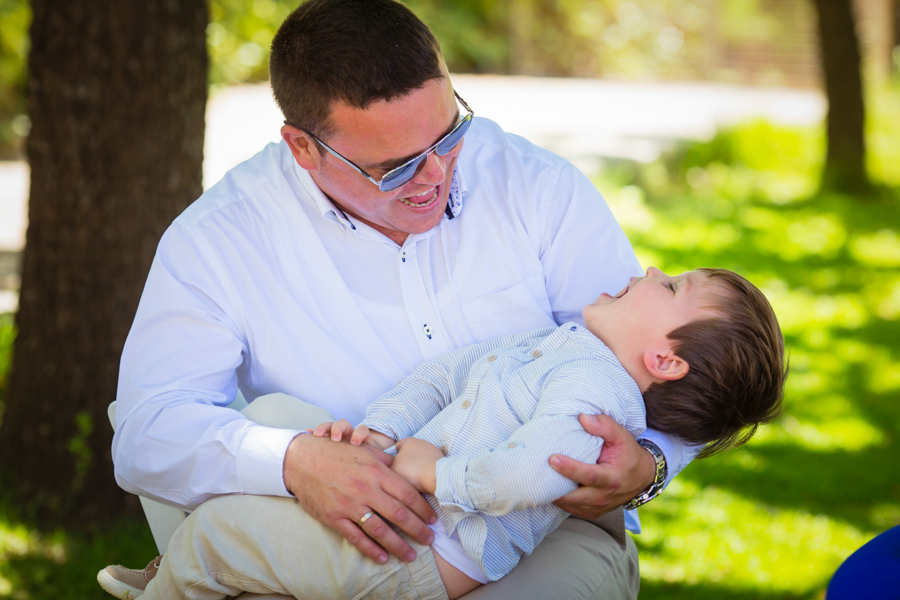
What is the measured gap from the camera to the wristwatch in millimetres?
2082

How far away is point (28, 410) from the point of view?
11.3 feet

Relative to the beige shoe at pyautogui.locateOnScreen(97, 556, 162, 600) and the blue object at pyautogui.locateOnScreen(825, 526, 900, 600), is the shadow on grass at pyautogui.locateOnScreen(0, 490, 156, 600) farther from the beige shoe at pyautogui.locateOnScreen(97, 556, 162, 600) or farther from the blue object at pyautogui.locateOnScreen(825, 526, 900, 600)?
the blue object at pyautogui.locateOnScreen(825, 526, 900, 600)

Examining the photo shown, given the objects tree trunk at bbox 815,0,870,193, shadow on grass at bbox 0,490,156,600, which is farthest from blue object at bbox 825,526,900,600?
tree trunk at bbox 815,0,870,193

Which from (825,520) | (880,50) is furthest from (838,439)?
(880,50)

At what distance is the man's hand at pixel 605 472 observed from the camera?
72.9 inches

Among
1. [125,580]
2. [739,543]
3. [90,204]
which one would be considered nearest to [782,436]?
[739,543]

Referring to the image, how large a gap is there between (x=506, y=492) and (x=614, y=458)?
289 millimetres

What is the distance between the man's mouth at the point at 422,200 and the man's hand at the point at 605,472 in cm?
77

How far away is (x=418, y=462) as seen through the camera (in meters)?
1.96

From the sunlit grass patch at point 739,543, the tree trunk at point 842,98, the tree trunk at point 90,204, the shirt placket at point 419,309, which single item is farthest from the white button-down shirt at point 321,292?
the tree trunk at point 842,98

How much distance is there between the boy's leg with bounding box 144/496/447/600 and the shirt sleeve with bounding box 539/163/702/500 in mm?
960

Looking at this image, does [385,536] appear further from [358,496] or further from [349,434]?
[349,434]

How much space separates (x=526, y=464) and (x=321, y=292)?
33.4 inches

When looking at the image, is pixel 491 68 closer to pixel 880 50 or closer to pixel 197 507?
pixel 880 50
